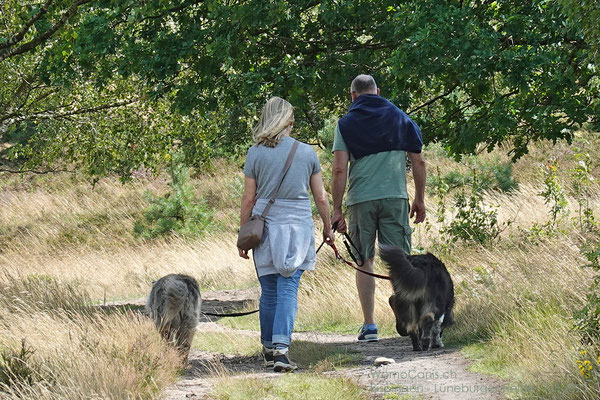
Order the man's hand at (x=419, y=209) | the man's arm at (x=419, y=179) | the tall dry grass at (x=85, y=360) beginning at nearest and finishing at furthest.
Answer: the tall dry grass at (x=85, y=360), the man's arm at (x=419, y=179), the man's hand at (x=419, y=209)

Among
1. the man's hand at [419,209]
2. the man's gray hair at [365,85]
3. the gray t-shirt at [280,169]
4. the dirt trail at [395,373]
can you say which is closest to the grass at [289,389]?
the dirt trail at [395,373]

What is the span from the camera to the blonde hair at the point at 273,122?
6246mm

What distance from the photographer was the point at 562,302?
258 inches

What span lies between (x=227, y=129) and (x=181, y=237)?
7.84m

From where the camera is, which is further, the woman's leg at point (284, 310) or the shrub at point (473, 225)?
the shrub at point (473, 225)

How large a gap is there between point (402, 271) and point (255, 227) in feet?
4.35

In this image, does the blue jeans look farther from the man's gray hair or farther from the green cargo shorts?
the man's gray hair

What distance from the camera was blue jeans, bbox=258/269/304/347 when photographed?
6.17 m

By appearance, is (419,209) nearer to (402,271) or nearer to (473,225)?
(402,271)

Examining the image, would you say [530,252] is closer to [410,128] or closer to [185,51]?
[410,128]

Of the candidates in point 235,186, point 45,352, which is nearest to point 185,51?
point 45,352

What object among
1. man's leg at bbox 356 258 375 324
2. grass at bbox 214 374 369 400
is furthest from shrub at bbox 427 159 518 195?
grass at bbox 214 374 369 400

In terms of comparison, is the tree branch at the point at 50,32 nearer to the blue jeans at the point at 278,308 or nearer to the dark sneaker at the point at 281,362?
the blue jeans at the point at 278,308

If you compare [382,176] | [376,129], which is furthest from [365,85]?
[382,176]
